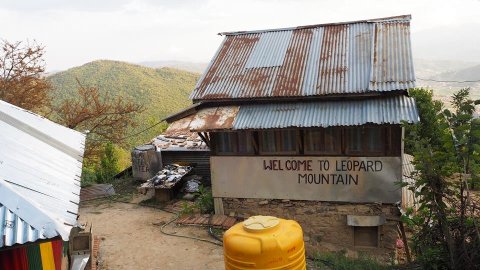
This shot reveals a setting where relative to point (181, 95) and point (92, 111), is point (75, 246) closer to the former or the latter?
point (92, 111)

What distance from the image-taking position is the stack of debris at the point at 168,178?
13.5m

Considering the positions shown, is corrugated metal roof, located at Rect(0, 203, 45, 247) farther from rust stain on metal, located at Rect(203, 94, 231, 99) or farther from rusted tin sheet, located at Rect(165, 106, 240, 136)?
rust stain on metal, located at Rect(203, 94, 231, 99)

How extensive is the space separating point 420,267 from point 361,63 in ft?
18.7

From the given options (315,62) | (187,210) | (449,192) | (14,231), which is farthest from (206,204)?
(14,231)

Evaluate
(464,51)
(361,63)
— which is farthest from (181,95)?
(464,51)

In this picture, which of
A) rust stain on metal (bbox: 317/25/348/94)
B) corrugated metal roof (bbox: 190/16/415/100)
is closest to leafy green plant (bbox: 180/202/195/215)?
corrugated metal roof (bbox: 190/16/415/100)

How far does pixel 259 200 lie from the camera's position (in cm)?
1081

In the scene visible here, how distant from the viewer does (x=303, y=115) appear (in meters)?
9.73

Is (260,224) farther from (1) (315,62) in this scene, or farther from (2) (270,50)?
(2) (270,50)

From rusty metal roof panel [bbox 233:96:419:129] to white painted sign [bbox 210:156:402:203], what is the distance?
1097 millimetres

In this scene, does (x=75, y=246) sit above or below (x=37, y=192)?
below

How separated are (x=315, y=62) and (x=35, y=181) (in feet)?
26.9

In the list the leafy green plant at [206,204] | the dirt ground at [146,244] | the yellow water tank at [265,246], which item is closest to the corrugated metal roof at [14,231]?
the yellow water tank at [265,246]

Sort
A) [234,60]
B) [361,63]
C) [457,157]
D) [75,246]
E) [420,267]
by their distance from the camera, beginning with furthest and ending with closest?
1. [234,60]
2. [361,63]
3. [75,246]
4. [420,267]
5. [457,157]
